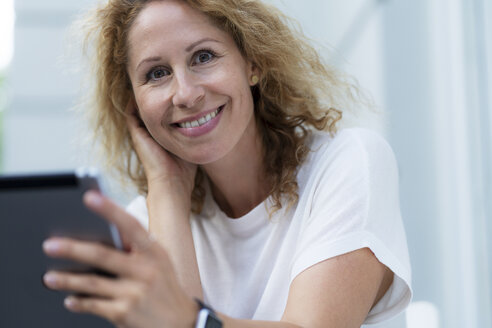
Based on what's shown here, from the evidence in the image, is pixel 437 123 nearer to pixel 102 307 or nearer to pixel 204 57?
pixel 204 57

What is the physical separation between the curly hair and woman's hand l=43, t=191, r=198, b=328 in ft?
2.80

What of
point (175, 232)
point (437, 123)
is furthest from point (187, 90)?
point (437, 123)

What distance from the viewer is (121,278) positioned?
80cm

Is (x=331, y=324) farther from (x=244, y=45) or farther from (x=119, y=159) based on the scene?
(x=119, y=159)

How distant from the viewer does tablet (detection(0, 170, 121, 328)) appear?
0.75m

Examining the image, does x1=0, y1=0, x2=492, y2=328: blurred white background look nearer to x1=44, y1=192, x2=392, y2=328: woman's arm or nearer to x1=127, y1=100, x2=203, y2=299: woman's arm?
x1=127, y1=100, x2=203, y2=299: woman's arm

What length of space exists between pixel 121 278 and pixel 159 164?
1049 millimetres

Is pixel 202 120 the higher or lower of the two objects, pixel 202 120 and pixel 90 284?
the higher

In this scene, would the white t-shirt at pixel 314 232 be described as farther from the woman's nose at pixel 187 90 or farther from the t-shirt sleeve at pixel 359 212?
the woman's nose at pixel 187 90

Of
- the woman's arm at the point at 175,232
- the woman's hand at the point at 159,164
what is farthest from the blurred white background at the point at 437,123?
the woman's arm at the point at 175,232

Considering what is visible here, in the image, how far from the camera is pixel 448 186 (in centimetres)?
217

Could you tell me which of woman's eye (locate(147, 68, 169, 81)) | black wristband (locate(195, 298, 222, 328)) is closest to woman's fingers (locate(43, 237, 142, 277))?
black wristband (locate(195, 298, 222, 328))

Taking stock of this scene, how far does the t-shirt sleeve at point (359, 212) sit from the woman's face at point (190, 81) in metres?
0.28

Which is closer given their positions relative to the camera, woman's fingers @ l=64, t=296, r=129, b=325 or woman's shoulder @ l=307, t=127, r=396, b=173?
A: woman's fingers @ l=64, t=296, r=129, b=325
